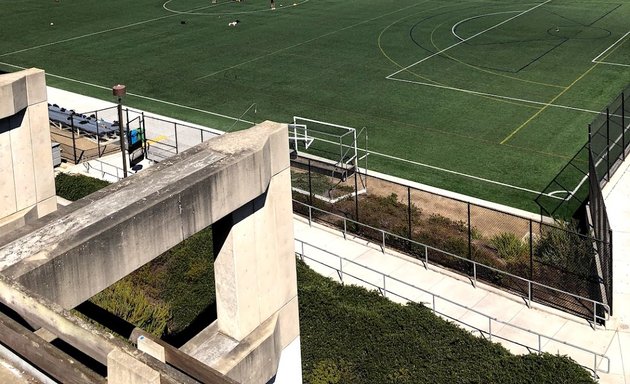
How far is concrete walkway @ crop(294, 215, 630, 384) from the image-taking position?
2253 centimetres

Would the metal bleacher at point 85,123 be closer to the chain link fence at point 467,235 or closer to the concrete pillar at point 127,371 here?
the chain link fence at point 467,235

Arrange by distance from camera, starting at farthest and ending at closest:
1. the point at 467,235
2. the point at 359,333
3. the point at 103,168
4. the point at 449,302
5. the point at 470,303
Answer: the point at 103,168, the point at 467,235, the point at 470,303, the point at 449,302, the point at 359,333

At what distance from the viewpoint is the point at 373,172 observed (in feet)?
119

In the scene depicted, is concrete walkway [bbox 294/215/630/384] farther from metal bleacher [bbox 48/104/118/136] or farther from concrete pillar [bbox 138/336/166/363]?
metal bleacher [bbox 48/104/118/136]

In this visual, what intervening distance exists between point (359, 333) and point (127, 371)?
541 inches

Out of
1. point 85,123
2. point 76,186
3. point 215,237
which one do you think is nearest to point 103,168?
point 76,186

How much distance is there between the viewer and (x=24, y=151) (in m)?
25.2

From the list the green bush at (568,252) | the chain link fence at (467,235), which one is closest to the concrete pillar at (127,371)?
the chain link fence at (467,235)

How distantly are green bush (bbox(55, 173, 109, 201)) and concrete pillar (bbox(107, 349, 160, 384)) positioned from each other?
25.3 metres

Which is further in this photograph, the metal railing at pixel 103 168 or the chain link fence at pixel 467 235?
the metal railing at pixel 103 168

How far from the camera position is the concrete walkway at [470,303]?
22.5m

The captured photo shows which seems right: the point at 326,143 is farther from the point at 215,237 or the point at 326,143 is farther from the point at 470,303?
the point at 215,237

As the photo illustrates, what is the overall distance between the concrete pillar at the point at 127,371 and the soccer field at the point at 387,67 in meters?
25.4

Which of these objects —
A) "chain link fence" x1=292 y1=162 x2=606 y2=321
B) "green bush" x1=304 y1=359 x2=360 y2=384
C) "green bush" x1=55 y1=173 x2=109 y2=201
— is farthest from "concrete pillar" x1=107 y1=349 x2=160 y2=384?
"green bush" x1=55 y1=173 x2=109 y2=201
